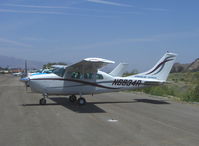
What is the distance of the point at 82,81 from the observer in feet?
51.1

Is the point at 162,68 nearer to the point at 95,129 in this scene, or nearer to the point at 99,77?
the point at 99,77

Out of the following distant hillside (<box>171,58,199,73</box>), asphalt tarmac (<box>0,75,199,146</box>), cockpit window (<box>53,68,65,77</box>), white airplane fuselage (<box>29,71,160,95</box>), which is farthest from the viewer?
distant hillside (<box>171,58,199,73</box>)

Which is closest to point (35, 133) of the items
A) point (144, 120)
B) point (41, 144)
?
point (41, 144)

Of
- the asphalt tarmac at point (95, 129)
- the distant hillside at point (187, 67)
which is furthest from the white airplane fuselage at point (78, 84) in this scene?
the distant hillside at point (187, 67)

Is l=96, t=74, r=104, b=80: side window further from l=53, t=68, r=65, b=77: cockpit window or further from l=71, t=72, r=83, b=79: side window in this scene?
l=53, t=68, r=65, b=77: cockpit window

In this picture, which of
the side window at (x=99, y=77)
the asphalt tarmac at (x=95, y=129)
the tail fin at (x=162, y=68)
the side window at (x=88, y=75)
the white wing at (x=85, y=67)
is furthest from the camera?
the tail fin at (x=162, y=68)

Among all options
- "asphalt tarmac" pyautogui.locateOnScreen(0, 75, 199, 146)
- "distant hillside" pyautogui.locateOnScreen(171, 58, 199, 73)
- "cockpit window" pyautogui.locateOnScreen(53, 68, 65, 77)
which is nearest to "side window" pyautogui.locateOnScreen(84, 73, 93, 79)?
"cockpit window" pyautogui.locateOnScreen(53, 68, 65, 77)

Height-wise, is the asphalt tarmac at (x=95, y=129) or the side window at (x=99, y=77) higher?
the side window at (x=99, y=77)

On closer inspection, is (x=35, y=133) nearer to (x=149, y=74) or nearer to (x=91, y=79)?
(x=91, y=79)

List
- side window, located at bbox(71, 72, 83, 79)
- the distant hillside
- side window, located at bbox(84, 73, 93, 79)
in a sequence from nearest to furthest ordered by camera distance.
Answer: side window, located at bbox(71, 72, 83, 79)
side window, located at bbox(84, 73, 93, 79)
the distant hillside

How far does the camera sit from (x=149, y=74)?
17766mm

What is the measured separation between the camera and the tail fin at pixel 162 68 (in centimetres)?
1777

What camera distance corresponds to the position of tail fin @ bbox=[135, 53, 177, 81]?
17766mm

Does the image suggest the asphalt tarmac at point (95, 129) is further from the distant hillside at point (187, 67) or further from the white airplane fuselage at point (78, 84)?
the distant hillside at point (187, 67)
